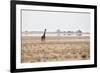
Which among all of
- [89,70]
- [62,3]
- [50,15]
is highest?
[62,3]

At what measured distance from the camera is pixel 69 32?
73.8 inches

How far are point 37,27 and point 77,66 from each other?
1.77 feet

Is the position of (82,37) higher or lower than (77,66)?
higher

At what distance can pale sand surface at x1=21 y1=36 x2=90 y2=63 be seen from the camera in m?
1.75

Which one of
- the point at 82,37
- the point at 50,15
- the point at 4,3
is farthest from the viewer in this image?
the point at 82,37

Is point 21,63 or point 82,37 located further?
point 82,37

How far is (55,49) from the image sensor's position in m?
1.84

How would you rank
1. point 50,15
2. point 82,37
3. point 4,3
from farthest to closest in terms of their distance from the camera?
point 82,37
point 50,15
point 4,3

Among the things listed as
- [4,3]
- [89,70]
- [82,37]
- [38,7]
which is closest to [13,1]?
[4,3]

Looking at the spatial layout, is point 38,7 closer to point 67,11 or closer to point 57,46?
point 67,11

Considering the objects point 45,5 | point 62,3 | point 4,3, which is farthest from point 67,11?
point 4,3

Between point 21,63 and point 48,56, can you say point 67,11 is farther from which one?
point 21,63

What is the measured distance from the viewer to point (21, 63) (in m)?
1.72

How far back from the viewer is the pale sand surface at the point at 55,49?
1.75 meters
